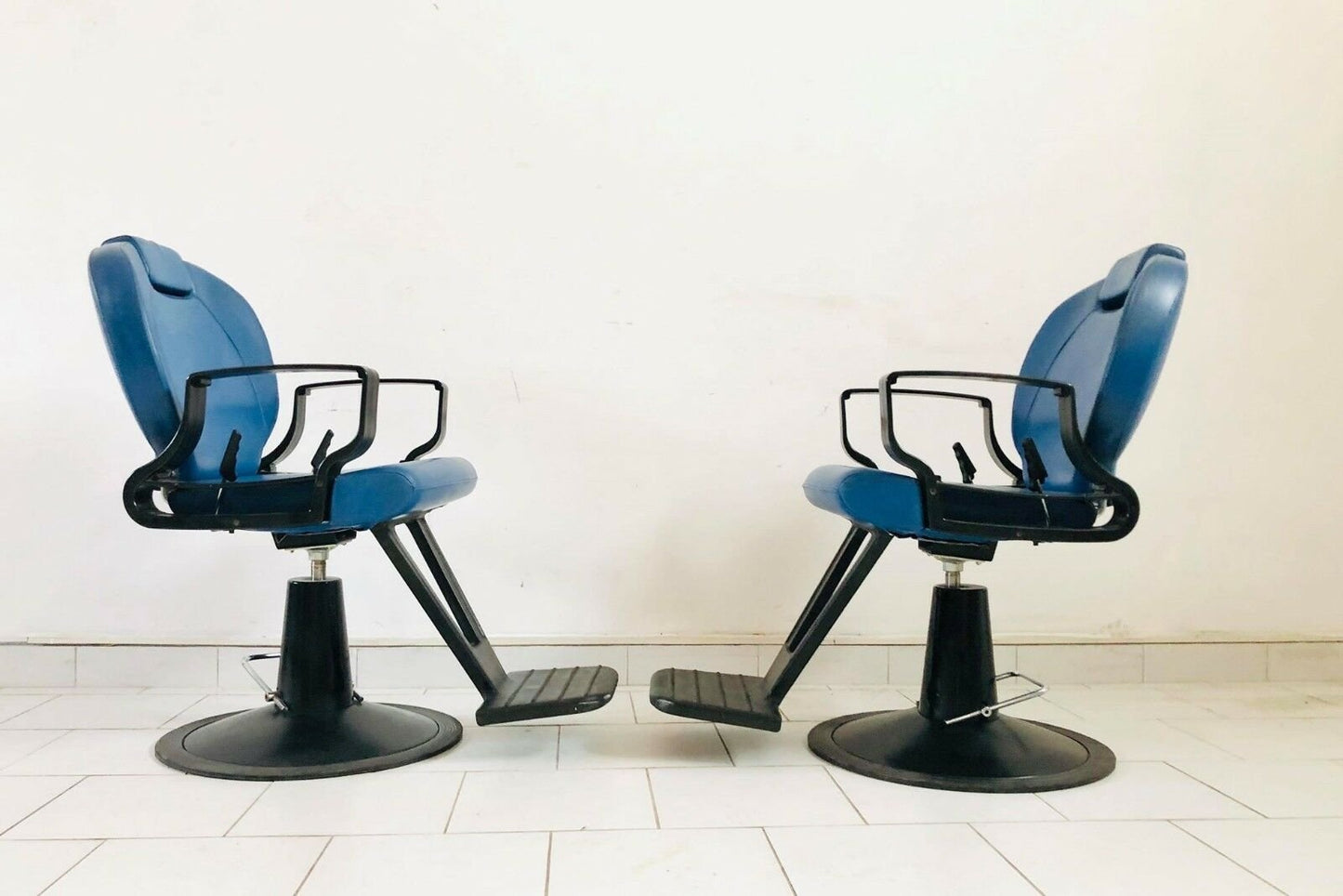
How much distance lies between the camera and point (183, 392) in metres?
2.06

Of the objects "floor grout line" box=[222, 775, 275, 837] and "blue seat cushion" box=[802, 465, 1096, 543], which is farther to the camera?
"blue seat cushion" box=[802, 465, 1096, 543]

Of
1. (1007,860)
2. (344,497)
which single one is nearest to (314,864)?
(344,497)

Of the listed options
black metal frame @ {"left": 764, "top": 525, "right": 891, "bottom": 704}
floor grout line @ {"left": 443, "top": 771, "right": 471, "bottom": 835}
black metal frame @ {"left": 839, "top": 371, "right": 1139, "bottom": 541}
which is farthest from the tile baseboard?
black metal frame @ {"left": 839, "top": 371, "right": 1139, "bottom": 541}

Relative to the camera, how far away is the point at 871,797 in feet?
6.31

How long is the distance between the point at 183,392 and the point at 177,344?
0.43ft

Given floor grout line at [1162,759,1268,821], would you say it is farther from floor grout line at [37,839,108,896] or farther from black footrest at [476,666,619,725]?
floor grout line at [37,839,108,896]

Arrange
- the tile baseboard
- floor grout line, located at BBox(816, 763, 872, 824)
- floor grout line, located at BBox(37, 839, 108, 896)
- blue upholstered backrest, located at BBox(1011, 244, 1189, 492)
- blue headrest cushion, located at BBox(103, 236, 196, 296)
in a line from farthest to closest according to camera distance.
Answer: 1. the tile baseboard
2. blue headrest cushion, located at BBox(103, 236, 196, 296)
3. blue upholstered backrest, located at BBox(1011, 244, 1189, 492)
4. floor grout line, located at BBox(816, 763, 872, 824)
5. floor grout line, located at BBox(37, 839, 108, 896)

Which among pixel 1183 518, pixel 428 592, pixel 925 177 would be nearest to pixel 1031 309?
pixel 925 177

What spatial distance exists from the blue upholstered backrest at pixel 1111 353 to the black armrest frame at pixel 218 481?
142cm

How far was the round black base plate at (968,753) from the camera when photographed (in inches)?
78.6

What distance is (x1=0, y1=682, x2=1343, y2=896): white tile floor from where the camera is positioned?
1527 mm

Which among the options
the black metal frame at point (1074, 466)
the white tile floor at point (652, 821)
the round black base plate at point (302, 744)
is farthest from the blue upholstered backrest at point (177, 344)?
the black metal frame at point (1074, 466)

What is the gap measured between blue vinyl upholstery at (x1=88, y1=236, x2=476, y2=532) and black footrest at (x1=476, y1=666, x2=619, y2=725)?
45 centimetres

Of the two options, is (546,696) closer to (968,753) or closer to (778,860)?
(778,860)
